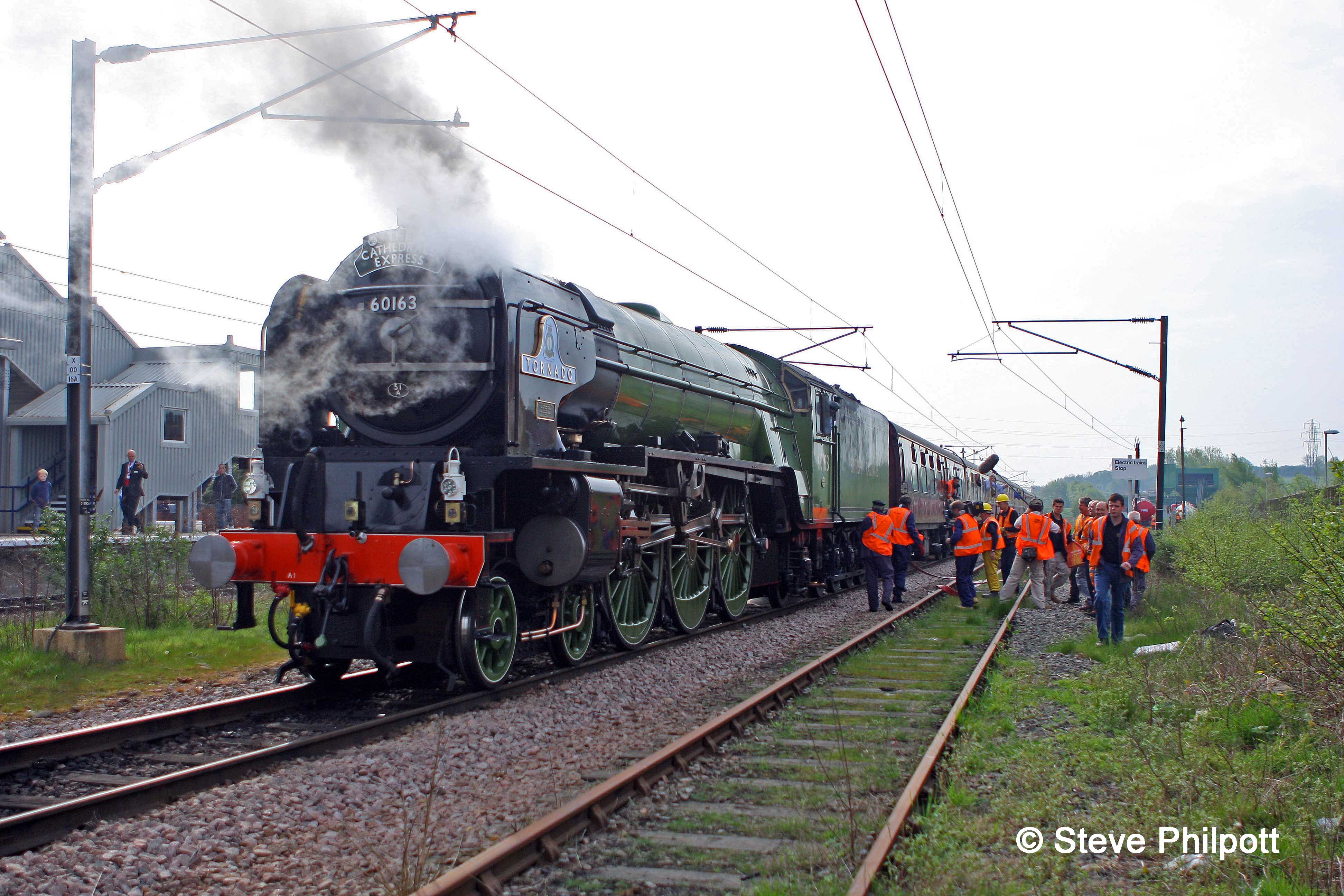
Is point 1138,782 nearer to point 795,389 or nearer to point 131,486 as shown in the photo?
point 795,389

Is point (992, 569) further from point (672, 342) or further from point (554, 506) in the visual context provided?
point (554, 506)

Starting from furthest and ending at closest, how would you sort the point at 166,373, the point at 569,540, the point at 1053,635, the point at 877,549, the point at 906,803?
the point at 166,373
the point at 877,549
the point at 1053,635
the point at 569,540
the point at 906,803

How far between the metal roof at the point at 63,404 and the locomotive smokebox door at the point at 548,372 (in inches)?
739

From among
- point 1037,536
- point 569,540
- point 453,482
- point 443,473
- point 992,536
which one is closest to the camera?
point 453,482

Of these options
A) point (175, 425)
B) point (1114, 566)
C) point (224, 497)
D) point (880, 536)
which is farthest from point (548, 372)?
point (175, 425)

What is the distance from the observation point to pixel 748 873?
3879mm

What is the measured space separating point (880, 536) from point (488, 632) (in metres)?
7.21

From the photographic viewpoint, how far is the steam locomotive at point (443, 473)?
678 cm

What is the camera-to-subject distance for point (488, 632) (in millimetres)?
6945

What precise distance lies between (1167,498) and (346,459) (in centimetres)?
8533

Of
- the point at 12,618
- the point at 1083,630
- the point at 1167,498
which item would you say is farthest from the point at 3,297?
the point at 1167,498

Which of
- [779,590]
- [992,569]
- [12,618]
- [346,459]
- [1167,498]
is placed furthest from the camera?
[1167,498]

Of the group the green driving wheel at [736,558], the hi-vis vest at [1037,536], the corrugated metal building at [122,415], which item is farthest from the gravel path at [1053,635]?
the corrugated metal building at [122,415]

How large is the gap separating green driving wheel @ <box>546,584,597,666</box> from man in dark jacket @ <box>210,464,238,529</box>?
308 inches
